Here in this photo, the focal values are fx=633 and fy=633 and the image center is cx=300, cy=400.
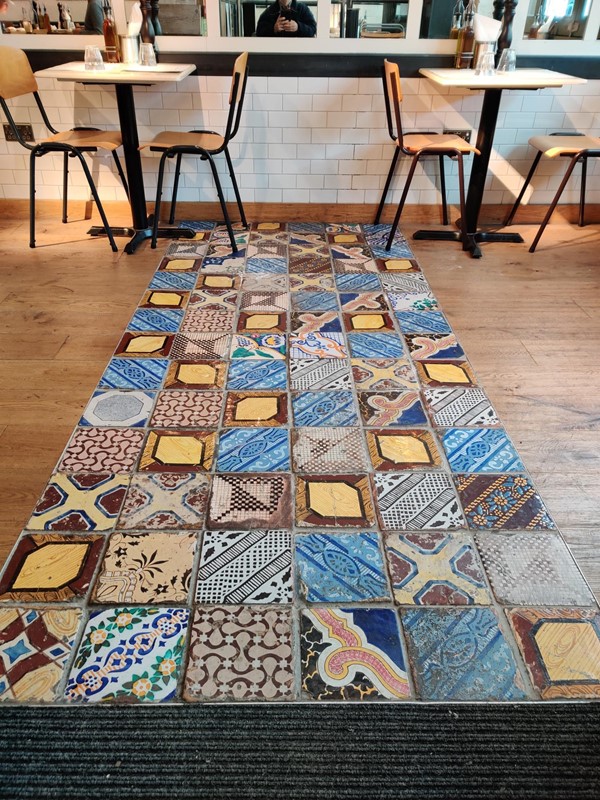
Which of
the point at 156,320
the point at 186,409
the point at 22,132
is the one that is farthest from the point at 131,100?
the point at 186,409

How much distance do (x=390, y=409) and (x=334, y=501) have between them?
533 millimetres

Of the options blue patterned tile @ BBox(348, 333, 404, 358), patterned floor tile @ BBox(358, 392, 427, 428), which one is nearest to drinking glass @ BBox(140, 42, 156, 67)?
blue patterned tile @ BBox(348, 333, 404, 358)

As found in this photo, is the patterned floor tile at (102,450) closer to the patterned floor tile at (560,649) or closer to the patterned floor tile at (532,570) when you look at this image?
the patterned floor tile at (532,570)

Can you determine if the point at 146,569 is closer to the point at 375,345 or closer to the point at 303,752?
the point at 303,752

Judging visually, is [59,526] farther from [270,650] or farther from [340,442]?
[340,442]

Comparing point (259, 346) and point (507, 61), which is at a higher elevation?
point (507, 61)

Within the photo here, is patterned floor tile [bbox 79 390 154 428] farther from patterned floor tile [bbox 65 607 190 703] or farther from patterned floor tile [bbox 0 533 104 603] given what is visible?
patterned floor tile [bbox 65 607 190 703]

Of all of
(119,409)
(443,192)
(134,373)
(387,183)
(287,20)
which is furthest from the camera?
(443,192)

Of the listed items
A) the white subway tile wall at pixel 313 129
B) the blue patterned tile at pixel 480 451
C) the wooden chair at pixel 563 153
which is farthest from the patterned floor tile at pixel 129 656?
the white subway tile wall at pixel 313 129

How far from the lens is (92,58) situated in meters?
3.21

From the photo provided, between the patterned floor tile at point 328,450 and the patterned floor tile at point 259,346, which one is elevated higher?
the patterned floor tile at point 328,450

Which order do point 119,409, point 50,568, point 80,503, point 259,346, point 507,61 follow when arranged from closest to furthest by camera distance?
point 50,568, point 80,503, point 119,409, point 259,346, point 507,61

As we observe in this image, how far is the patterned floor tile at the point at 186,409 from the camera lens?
6.98 ft

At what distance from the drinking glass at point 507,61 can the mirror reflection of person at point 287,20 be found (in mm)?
1064
